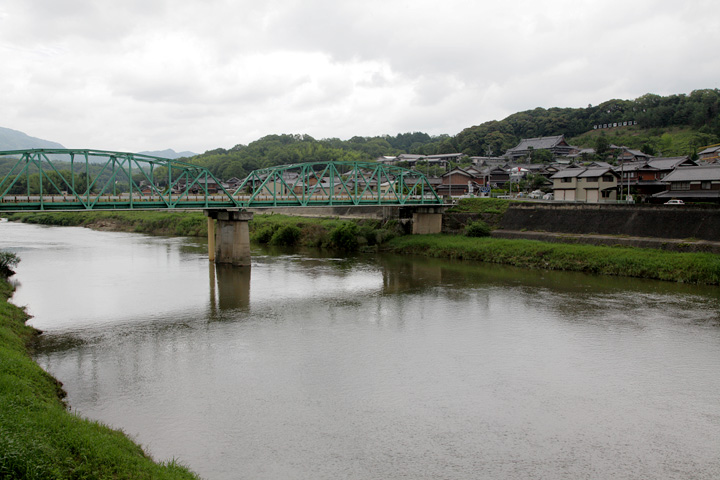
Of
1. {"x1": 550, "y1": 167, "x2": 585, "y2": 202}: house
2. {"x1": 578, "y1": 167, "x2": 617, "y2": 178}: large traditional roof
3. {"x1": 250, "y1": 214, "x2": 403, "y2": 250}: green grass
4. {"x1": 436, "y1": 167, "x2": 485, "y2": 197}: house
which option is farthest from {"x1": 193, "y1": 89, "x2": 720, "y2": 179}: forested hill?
{"x1": 250, "y1": 214, "x2": 403, "y2": 250}: green grass

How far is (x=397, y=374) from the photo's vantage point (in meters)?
12.6

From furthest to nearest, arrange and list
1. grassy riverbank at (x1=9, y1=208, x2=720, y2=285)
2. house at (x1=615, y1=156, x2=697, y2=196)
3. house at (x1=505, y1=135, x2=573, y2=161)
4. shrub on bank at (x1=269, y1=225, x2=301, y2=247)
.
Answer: house at (x1=505, y1=135, x2=573, y2=161) → shrub on bank at (x1=269, y1=225, x2=301, y2=247) → house at (x1=615, y1=156, x2=697, y2=196) → grassy riverbank at (x1=9, y1=208, x2=720, y2=285)

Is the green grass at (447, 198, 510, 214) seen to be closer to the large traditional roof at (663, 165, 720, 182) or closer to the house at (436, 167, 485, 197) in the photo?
the large traditional roof at (663, 165, 720, 182)

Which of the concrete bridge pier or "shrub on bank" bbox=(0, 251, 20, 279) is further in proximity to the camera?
the concrete bridge pier

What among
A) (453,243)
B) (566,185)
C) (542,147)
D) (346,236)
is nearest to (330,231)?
(346,236)

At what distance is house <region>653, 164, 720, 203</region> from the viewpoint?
30.0m

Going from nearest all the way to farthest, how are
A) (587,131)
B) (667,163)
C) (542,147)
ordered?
(667,163), (542,147), (587,131)

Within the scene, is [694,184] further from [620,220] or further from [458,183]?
[458,183]

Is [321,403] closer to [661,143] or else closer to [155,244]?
[155,244]

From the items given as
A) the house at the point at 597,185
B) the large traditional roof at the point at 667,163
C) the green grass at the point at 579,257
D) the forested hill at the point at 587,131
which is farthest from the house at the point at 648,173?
the forested hill at the point at 587,131

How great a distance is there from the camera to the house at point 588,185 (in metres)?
35.4

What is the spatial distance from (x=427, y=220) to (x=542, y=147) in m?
34.7

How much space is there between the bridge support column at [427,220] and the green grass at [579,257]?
8.25 ft

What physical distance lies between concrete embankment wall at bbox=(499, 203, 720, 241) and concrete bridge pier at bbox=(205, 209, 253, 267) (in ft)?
52.1
